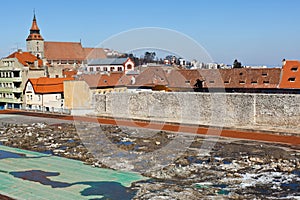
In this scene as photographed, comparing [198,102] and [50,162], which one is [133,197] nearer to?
[50,162]

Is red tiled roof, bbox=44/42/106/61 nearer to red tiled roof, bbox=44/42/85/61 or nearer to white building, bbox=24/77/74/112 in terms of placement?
red tiled roof, bbox=44/42/85/61

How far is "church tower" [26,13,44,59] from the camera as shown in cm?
6875

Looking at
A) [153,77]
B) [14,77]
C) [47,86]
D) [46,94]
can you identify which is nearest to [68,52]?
[14,77]

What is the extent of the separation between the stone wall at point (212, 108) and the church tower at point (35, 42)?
1862 inches

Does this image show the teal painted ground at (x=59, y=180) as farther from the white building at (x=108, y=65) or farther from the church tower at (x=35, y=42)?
the church tower at (x=35, y=42)

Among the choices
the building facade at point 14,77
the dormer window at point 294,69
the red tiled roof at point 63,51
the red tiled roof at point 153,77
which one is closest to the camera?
the dormer window at point 294,69

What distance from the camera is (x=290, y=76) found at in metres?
29.0

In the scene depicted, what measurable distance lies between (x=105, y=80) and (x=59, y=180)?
26.0m

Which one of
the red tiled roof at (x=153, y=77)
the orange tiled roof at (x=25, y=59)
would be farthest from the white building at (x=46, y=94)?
the red tiled roof at (x=153, y=77)

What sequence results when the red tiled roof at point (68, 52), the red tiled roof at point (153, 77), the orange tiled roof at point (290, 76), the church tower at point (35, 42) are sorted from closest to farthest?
1. the orange tiled roof at point (290, 76)
2. the red tiled roof at point (153, 77)
3. the church tower at point (35, 42)
4. the red tiled roof at point (68, 52)

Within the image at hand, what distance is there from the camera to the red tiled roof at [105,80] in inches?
1348

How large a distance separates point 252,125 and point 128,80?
20287 mm

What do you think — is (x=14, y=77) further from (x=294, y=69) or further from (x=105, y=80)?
(x=294, y=69)

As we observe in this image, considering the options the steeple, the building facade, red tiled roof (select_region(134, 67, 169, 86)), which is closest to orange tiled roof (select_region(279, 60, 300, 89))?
red tiled roof (select_region(134, 67, 169, 86))
